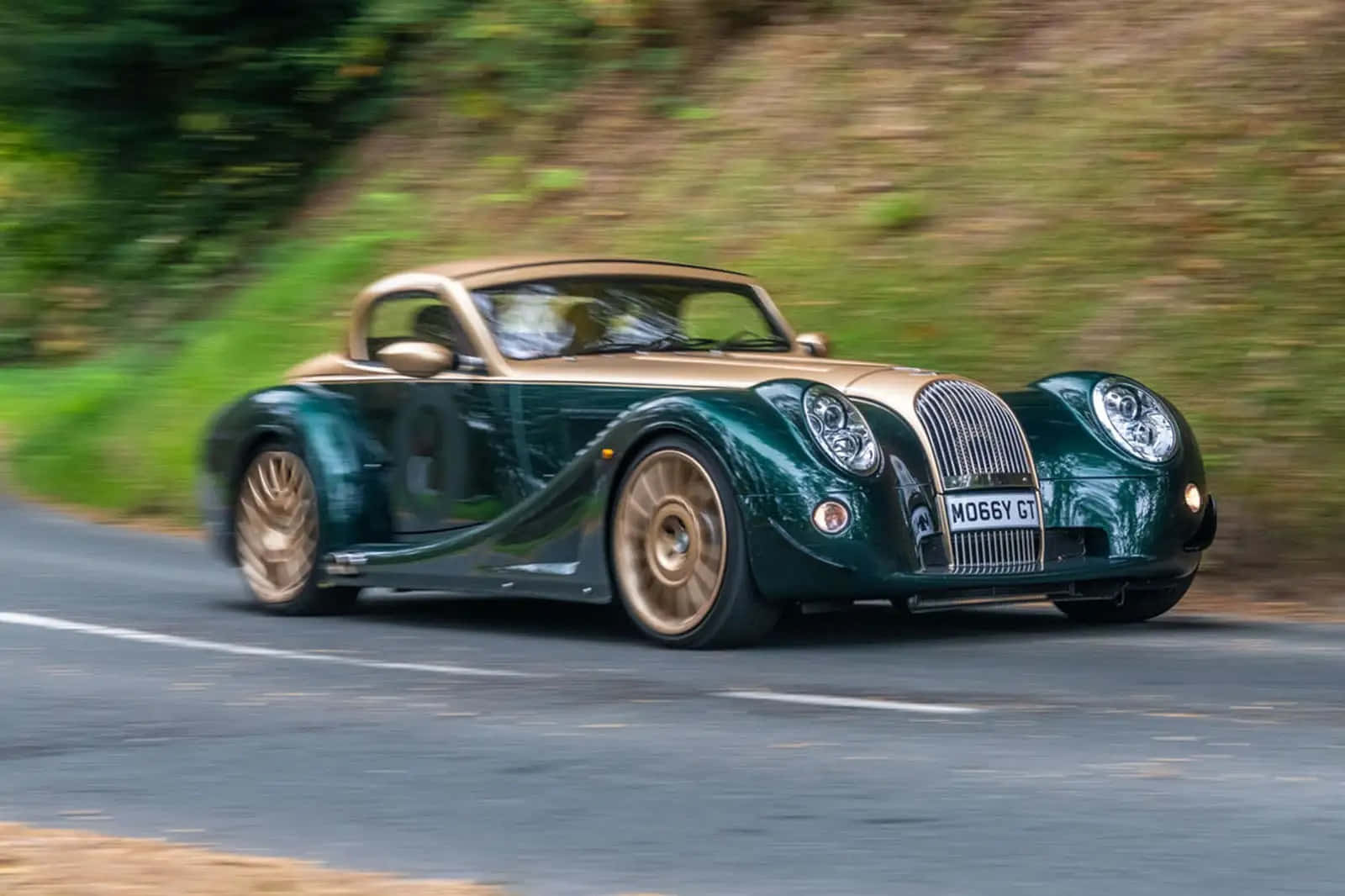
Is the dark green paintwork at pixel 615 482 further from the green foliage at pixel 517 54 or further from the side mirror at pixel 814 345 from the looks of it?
the green foliage at pixel 517 54

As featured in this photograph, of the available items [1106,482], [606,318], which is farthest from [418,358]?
[1106,482]

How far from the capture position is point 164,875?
15.8ft

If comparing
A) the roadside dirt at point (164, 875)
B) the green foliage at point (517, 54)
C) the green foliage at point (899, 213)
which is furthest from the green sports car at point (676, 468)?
the green foliage at point (517, 54)

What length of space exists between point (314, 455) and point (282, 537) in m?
0.59

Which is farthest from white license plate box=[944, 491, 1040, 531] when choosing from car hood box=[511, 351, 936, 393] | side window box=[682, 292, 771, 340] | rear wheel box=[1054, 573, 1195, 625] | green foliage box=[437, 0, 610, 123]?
green foliage box=[437, 0, 610, 123]

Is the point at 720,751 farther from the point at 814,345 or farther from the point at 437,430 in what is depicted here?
the point at 814,345

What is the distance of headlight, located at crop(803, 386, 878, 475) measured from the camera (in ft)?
26.6

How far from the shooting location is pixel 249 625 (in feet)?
32.4

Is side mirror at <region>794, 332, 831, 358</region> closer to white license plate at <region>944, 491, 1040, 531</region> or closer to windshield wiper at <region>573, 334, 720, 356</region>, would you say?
windshield wiper at <region>573, 334, 720, 356</region>

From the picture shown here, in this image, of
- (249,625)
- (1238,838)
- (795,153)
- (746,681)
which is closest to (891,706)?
(746,681)

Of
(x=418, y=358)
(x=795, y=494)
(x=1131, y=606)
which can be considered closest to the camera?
(x=795, y=494)

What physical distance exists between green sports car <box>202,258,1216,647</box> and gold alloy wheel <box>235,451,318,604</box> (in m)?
0.01

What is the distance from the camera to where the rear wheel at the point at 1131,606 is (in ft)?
30.0

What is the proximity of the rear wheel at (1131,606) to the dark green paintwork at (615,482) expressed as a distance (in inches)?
12.3
